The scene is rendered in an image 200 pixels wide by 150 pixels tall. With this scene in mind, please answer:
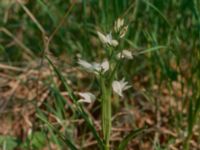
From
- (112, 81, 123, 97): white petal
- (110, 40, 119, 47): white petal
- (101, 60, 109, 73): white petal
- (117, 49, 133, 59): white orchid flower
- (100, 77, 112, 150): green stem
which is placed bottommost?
(100, 77, 112, 150): green stem

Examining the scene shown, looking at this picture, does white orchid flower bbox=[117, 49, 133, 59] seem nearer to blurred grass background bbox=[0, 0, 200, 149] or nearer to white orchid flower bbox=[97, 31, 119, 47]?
white orchid flower bbox=[97, 31, 119, 47]

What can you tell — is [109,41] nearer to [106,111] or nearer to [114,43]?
[114,43]

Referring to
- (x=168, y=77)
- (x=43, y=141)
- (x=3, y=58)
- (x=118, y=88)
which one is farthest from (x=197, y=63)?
(x=3, y=58)

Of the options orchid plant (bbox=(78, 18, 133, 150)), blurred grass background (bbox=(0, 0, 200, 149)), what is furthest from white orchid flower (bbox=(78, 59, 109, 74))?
blurred grass background (bbox=(0, 0, 200, 149))

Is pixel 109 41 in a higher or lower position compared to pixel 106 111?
higher

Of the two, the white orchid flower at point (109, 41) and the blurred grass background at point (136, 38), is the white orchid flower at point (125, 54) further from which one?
the blurred grass background at point (136, 38)

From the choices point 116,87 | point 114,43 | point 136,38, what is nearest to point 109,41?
point 114,43

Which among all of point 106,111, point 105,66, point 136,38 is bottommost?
point 106,111

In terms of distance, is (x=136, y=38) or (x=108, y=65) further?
(x=136, y=38)

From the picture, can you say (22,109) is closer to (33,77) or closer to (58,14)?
(33,77)

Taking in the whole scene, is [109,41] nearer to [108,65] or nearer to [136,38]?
[108,65]
